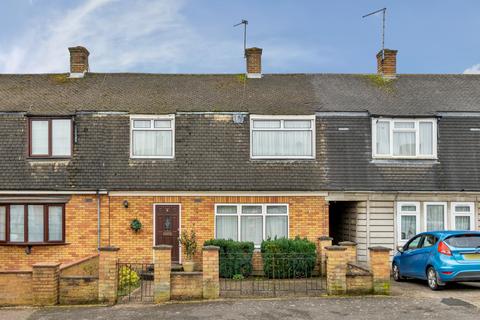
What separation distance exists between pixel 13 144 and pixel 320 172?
10028mm

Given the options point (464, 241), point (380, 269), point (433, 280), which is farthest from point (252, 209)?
point (464, 241)

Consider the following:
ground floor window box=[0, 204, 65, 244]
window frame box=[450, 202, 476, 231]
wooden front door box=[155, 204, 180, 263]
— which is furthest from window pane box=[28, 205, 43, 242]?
window frame box=[450, 202, 476, 231]

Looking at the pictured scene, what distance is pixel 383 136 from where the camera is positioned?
19.2 m

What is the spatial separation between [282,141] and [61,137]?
7.27 m

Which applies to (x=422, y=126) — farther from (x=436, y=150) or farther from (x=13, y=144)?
(x=13, y=144)

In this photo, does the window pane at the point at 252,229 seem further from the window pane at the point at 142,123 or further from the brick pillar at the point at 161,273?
the brick pillar at the point at 161,273

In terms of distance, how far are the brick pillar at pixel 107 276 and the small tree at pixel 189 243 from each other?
16.6 feet

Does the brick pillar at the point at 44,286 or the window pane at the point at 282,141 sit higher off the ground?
the window pane at the point at 282,141

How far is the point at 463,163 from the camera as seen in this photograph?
1883cm

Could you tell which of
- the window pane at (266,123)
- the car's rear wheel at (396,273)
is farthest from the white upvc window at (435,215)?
the window pane at (266,123)

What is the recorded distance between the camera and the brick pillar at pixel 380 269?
13.4m

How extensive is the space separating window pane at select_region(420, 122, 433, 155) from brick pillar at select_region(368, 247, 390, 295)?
267 inches

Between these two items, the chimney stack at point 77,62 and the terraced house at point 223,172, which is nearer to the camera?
the terraced house at point 223,172

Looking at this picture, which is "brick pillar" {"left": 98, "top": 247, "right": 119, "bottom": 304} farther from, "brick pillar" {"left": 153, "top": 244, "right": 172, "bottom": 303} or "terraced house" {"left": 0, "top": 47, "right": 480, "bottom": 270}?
"terraced house" {"left": 0, "top": 47, "right": 480, "bottom": 270}
